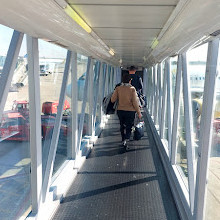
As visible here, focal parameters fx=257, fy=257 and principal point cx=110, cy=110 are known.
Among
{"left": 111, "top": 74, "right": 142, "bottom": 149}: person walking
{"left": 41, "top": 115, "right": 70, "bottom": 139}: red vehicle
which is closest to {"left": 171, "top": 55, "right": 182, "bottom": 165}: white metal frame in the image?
{"left": 111, "top": 74, "right": 142, "bottom": 149}: person walking

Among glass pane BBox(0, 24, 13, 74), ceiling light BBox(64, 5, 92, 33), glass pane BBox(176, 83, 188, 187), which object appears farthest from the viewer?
glass pane BBox(176, 83, 188, 187)

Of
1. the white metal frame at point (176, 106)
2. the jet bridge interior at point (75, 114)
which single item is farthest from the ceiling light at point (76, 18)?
the white metal frame at point (176, 106)

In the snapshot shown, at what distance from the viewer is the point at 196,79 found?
2775 millimetres

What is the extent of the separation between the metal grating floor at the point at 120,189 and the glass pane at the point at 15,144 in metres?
0.65

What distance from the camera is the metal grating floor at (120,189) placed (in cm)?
293

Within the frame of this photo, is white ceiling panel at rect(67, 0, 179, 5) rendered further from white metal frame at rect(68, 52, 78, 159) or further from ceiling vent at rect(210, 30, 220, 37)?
white metal frame at rect(68, 52, 78, 159)

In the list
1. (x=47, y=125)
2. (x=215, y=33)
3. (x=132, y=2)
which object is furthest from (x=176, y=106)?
(x=132, y=2)

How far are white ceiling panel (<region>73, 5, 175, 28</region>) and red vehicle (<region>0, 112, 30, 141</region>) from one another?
954mm

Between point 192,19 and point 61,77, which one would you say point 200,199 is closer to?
point 192,19

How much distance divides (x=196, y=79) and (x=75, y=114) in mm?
2023

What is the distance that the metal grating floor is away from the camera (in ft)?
9.61

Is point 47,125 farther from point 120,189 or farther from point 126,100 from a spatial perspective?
point 126,100

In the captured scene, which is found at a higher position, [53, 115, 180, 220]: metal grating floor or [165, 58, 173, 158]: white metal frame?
[165, 58, 173, 158]: white metal frame

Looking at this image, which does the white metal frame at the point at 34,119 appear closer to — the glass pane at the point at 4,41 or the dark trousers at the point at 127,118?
the glass pane at the point at 4,41
